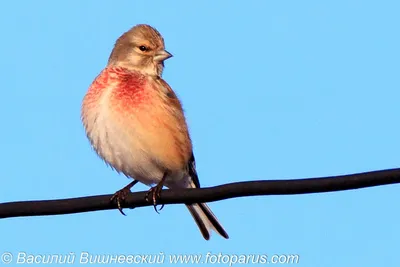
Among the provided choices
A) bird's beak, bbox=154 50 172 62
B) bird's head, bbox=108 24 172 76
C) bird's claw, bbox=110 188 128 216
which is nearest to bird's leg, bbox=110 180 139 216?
bird's claw, bbox=110 188 128 216

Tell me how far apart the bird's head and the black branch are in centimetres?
335

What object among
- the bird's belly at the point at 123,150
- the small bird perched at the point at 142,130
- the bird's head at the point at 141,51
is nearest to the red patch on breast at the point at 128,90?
the small bird perched at the point at 142,130

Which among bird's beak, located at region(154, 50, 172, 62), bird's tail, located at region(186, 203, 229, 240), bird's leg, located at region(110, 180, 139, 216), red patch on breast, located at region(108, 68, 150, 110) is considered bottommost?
bird's tail, located at region(186, 203, 229, 240)

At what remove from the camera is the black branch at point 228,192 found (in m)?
4.31

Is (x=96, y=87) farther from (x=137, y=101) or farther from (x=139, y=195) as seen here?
(x=139, y=195)

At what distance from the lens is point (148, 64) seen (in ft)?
28.7

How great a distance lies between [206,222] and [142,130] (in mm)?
1191

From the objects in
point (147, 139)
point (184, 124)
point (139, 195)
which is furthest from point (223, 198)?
point (184, 124)

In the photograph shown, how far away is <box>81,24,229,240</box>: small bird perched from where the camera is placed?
7.71 m

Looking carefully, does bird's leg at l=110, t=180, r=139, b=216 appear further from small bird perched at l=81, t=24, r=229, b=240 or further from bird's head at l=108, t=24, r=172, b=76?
bird's head at l=108, t=24, r=172, b=76

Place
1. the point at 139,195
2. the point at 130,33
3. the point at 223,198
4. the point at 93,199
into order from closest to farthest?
the point at 223,198 → the point at 93,199 → the point at 139,195 → the point at 130,33

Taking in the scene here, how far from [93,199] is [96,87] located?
3.11m

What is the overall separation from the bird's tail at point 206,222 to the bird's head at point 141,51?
1.54 metres

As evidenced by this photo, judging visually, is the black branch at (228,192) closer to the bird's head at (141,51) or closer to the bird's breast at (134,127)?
the bird's breast at (134,127)
